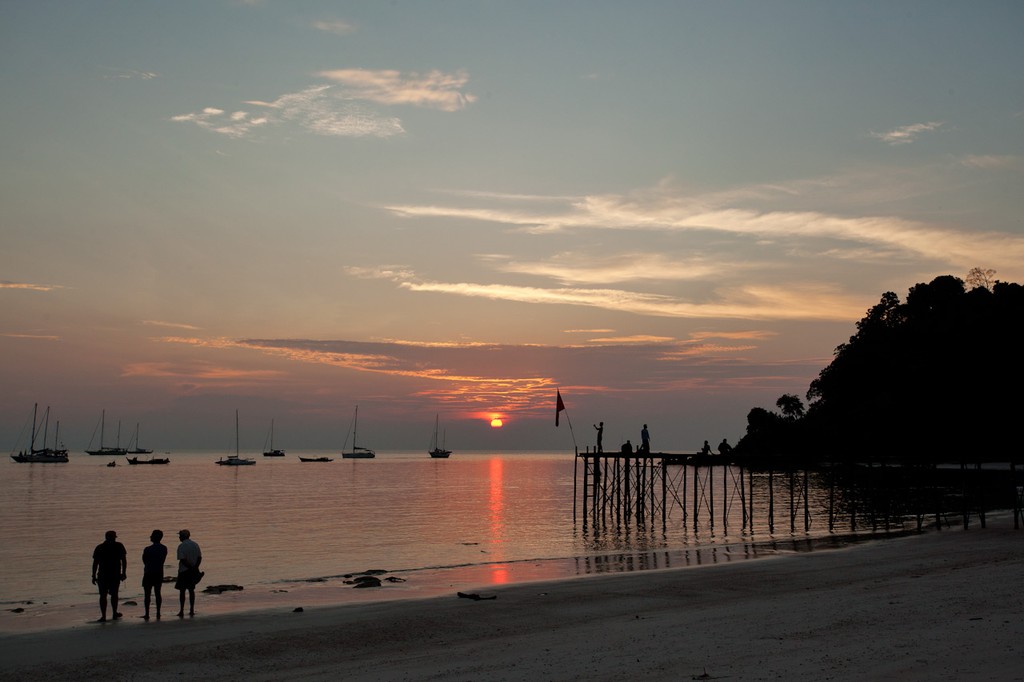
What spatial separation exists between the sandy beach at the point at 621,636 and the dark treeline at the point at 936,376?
62.6 m

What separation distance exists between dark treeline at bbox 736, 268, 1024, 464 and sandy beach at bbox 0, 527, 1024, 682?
205 ft

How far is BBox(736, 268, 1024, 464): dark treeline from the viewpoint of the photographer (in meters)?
88.7

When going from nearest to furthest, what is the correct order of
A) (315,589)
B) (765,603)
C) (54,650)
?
(54,650) < (765,603) < (315,589)

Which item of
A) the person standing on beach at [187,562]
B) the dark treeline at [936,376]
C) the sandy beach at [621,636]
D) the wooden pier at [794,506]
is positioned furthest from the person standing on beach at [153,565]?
the dark treeline at [936,376]

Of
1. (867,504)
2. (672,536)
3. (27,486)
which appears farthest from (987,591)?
A: (27,486)

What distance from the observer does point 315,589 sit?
92.4ft

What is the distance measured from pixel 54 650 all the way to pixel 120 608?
5.65 m

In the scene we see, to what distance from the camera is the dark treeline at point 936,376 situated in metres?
88.7

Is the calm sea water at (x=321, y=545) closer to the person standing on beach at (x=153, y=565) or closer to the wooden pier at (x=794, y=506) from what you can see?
the wooden pier at (x=794, y=506)

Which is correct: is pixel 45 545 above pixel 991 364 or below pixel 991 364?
below

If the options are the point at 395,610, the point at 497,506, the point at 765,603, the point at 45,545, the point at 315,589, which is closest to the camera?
the point at 765,603

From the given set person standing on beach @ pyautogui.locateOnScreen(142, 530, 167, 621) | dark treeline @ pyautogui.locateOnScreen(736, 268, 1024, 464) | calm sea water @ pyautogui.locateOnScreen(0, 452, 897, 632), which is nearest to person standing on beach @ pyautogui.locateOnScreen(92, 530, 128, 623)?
person standing on beach @ pyautogui.locateOnScreen(142, 530, 167, 621)

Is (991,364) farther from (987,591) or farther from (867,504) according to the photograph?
(987,591)

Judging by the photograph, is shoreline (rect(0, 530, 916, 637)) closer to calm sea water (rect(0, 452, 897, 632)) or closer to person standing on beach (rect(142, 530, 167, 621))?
calm sea water (rect(0, 452, 897, 632))
